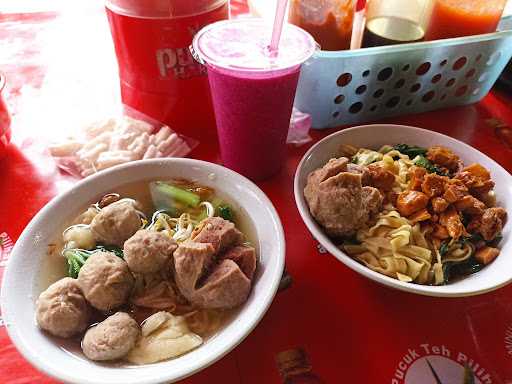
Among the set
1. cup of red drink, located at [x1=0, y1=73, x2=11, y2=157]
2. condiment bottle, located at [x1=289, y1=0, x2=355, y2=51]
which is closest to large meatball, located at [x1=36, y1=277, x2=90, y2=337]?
cup of red drink, located at [x1=0, y1=73, x2=11, y2=157]

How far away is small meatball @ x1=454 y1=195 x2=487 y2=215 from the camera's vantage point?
3.51ft

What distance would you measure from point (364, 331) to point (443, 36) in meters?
1.18

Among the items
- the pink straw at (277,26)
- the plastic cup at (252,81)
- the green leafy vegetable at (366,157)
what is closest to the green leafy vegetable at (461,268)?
the green leafy vegetable at (366,157)

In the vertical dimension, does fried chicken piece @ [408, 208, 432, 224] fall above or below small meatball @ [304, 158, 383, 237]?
below

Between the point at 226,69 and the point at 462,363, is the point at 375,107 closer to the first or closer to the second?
the point at 226,69

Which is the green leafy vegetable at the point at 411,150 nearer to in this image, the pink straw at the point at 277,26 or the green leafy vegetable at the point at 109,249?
the pink straw at the point at 277,26

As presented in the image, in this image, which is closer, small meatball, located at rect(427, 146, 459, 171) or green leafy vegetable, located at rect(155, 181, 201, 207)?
green leafy vegetable, located at rect(155, 181, 201, 207)

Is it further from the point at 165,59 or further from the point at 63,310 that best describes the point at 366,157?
the point at 63,310

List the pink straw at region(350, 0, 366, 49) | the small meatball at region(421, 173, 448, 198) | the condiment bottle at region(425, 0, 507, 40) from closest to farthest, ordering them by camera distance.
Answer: the small meatball at region(421, 173, 448, 198), the condiment bottle at region(425, 0, 507, 40), the pink straw at region(350, 0, 366, 49)

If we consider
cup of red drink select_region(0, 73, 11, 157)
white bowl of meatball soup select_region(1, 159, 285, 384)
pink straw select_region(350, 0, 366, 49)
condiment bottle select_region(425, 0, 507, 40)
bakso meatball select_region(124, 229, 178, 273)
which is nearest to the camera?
white bowl of meatball soup select_region(1, 159, 285, 384)

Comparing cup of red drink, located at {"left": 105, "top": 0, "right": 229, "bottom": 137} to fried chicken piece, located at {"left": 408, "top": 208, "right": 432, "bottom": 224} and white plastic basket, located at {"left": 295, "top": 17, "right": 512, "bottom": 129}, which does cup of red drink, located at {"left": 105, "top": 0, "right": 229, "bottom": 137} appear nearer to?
white plastic basket, located at {"left": 295, "top": 17, "right": 512, "bottom": 129}

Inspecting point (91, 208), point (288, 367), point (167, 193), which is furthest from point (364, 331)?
point (91, 208)

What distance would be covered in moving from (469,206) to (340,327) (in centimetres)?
48

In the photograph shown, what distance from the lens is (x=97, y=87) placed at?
1702mm
